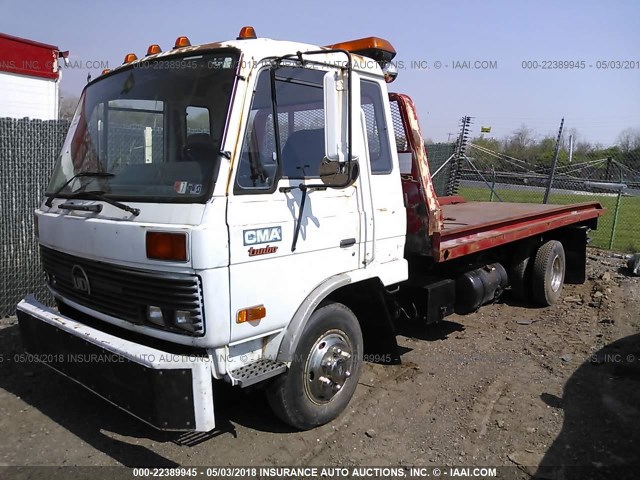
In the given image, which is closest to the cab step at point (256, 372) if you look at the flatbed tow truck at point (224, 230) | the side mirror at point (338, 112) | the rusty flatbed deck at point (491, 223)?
the flatbed tow truck at point (224, 230)

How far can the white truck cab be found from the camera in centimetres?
280

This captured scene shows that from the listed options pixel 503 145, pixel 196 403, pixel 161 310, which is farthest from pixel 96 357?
pixel 503 145

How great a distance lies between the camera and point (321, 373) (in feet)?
11.7

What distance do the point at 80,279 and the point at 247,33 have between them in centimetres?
186

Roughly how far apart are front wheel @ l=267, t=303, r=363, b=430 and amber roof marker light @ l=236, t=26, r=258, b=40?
1.78 meters

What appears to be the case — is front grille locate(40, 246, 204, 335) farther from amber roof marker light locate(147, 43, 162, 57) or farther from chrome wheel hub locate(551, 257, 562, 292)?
chrome wheel hub locate(551, 257, 562, 292)

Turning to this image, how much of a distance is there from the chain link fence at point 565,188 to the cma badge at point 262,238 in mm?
8476

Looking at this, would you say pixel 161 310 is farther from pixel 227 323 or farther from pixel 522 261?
pixel 522 261

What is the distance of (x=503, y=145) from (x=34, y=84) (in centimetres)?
2964

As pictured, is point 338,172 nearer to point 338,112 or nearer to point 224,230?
point 338,112

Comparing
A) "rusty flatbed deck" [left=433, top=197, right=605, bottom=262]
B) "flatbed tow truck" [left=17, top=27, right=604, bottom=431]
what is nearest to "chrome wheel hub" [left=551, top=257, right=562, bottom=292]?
"rusty flatbed deck" [left=433, top=197, right=605, bottom=262]

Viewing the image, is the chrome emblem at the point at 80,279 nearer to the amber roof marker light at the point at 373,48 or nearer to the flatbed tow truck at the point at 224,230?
the flatbed tow truck at the point at 224,230

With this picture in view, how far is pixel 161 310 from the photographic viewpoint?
9.55ft

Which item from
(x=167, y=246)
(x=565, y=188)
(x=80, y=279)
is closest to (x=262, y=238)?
(x=167, y=246)
